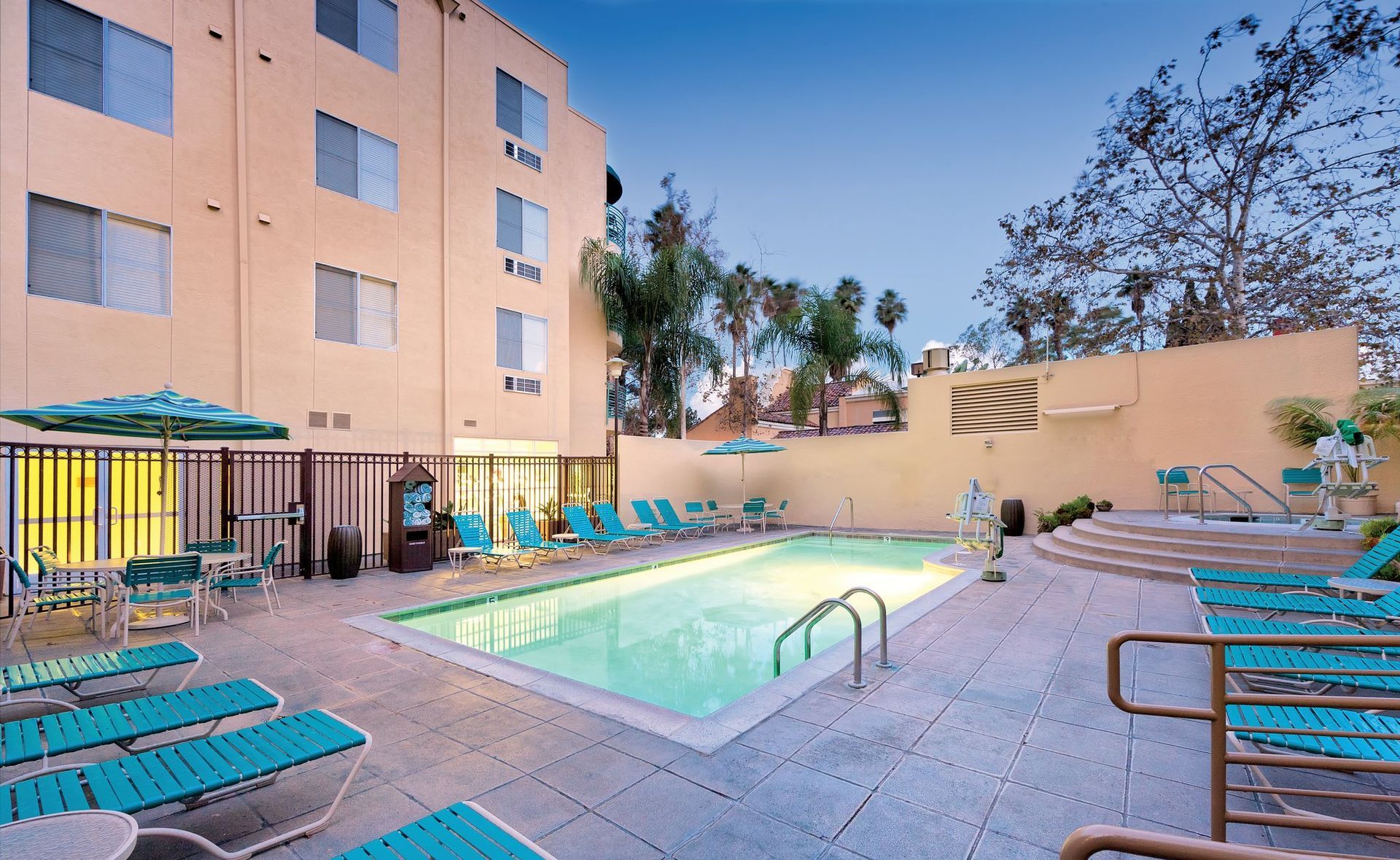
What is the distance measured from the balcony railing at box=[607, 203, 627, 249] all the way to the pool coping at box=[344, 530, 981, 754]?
547 inches

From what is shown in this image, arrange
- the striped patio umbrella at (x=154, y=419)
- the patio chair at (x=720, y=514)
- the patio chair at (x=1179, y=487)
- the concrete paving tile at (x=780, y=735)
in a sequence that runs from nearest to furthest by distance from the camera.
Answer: the concrete paving tile at (x=780, y=735) → the striped patio umbrella at (x=154, y=419) → the patio chair at (x=1179, y=487) → the patio chair at (x=720, y=514)

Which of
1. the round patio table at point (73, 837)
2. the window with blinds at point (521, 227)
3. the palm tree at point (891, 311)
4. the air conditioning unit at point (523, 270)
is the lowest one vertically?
the round patio table at point (73, 837)

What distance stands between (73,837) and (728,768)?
2.61 meters

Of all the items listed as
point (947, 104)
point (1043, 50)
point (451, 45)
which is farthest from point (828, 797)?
point (947, 104)

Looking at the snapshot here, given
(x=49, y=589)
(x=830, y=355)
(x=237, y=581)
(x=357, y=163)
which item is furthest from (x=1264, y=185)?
(x=49, y=589)

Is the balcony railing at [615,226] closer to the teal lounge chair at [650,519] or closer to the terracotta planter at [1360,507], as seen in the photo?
the teal lounge chair at [650,519]

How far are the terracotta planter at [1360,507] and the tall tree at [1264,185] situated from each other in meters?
7.59

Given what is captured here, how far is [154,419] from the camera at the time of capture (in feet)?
22.9

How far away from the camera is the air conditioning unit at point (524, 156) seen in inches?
566

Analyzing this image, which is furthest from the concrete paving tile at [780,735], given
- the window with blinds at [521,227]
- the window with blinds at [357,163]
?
the window with blinds at [521,227]

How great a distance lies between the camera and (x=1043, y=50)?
15.5m

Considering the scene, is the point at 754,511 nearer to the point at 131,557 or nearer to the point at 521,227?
the point at 521,227

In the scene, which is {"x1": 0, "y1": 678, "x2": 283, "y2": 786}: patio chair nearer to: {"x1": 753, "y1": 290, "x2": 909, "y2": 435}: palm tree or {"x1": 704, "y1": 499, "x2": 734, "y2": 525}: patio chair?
{"x1": 704, "y1": 499, "x2": 734, "y2": 525}: patio chair

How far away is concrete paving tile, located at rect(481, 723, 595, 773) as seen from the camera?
3346 millimetres
